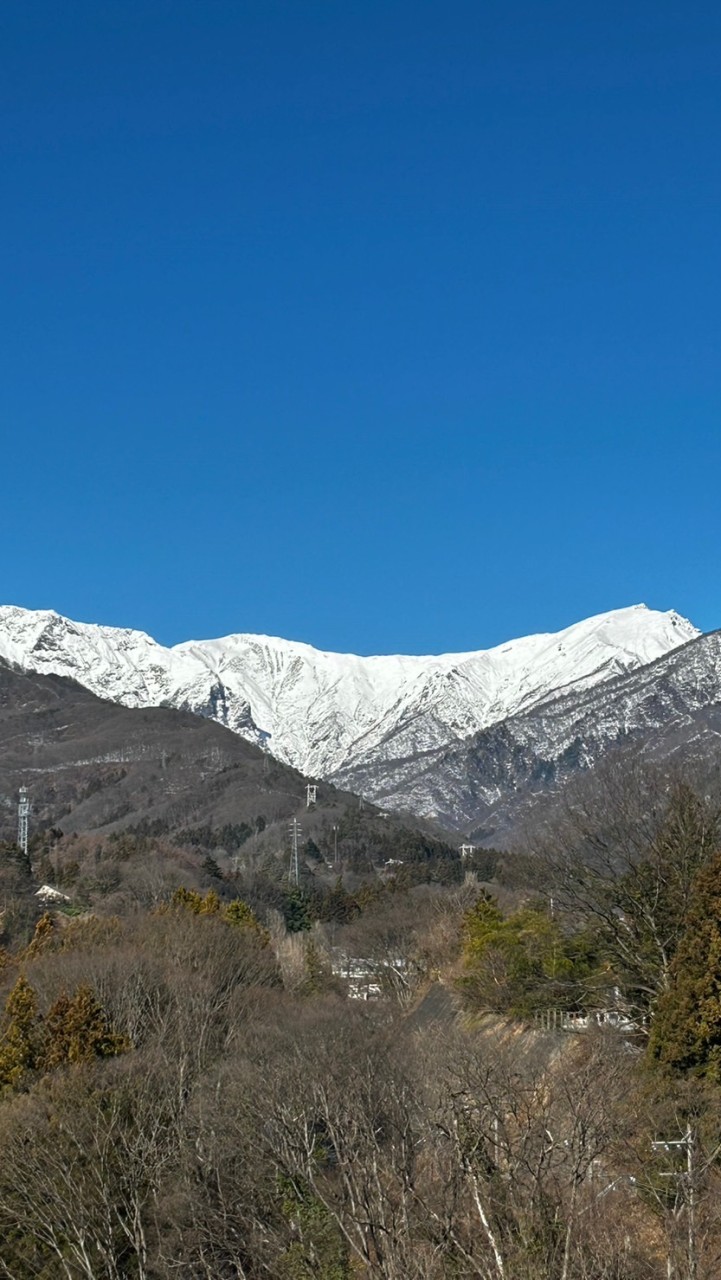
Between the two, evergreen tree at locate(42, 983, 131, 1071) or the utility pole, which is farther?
evergreen tree at locate(42, 983, 131, 1071)

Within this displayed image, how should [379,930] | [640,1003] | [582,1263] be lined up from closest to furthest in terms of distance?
[582,1263] → [640,1003] → [379,930]

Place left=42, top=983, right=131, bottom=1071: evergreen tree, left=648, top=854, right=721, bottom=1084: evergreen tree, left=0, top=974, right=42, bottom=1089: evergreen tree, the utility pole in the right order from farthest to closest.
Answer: left=0, top=974, right=42, bottom=1089: evergreen tree
left=42, top=983, right=131, bottom=1071: evergreen tree
left=648, top=854, right=721, bottom=1084: evergreen tree
the utility pole

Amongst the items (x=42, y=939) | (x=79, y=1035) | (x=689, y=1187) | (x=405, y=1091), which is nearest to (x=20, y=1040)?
(x=79, y=1035)

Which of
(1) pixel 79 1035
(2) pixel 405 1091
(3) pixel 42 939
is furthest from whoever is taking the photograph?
(3) pixel 42 939

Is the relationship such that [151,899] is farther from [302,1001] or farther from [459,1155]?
[459,1155]

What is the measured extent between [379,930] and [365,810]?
127 meters

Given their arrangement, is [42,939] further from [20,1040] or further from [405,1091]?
[405,1091]

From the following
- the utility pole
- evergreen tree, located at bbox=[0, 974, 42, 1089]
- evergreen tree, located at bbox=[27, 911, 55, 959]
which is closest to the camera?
the utility pole

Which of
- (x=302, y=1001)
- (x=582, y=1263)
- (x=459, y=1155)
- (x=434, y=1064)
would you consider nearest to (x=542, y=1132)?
(x=459, y=1155)

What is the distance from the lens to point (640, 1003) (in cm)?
3531

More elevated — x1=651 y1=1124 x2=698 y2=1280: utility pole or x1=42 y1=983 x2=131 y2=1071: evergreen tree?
x1=42 y1=983 x2=131 y2=1071: evergreen tree

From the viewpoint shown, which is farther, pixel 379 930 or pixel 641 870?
pixel 379 930

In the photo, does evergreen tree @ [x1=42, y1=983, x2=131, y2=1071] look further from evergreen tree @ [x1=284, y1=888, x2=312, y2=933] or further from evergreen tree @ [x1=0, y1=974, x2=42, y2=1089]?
evergreen tree @ [x1=284, y1=888, x2=312, y2=933]

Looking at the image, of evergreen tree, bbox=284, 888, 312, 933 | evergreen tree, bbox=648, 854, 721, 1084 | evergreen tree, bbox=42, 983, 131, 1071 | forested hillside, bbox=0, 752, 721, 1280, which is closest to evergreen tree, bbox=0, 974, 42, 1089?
forested hillside, bbox=0, 752, 721, 1280
